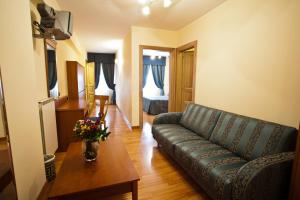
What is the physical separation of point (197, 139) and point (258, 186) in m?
1.06

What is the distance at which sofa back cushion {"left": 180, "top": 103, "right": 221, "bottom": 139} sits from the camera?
7.69 feet

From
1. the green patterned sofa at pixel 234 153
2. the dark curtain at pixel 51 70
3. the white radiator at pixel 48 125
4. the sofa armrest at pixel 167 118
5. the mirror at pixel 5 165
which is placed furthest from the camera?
the sofa armrest at pixel 167 118

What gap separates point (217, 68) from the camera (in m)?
2.68

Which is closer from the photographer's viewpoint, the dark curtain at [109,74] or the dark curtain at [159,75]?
the dark curtain at [109,74]

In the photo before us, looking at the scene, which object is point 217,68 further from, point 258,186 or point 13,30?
point 13,30

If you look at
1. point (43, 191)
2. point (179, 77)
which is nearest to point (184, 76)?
point (179, 77)

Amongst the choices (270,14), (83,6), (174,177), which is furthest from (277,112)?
(83,6)

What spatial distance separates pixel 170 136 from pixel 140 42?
2.46 metres

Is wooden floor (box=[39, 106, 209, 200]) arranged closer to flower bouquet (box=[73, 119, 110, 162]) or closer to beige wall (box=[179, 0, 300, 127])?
flower bouquet (box=[73, 119, 110, 162])

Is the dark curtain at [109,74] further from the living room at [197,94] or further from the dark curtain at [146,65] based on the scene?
the living room at [197,94]

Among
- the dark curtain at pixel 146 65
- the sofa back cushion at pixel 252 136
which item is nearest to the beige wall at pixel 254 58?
the sofa back cushion at pixel 252 136

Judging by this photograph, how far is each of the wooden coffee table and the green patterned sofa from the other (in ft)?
2.38

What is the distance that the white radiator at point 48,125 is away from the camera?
2.03 meters

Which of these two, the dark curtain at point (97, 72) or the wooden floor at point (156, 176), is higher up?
the dark curtain at point (97, 72)
